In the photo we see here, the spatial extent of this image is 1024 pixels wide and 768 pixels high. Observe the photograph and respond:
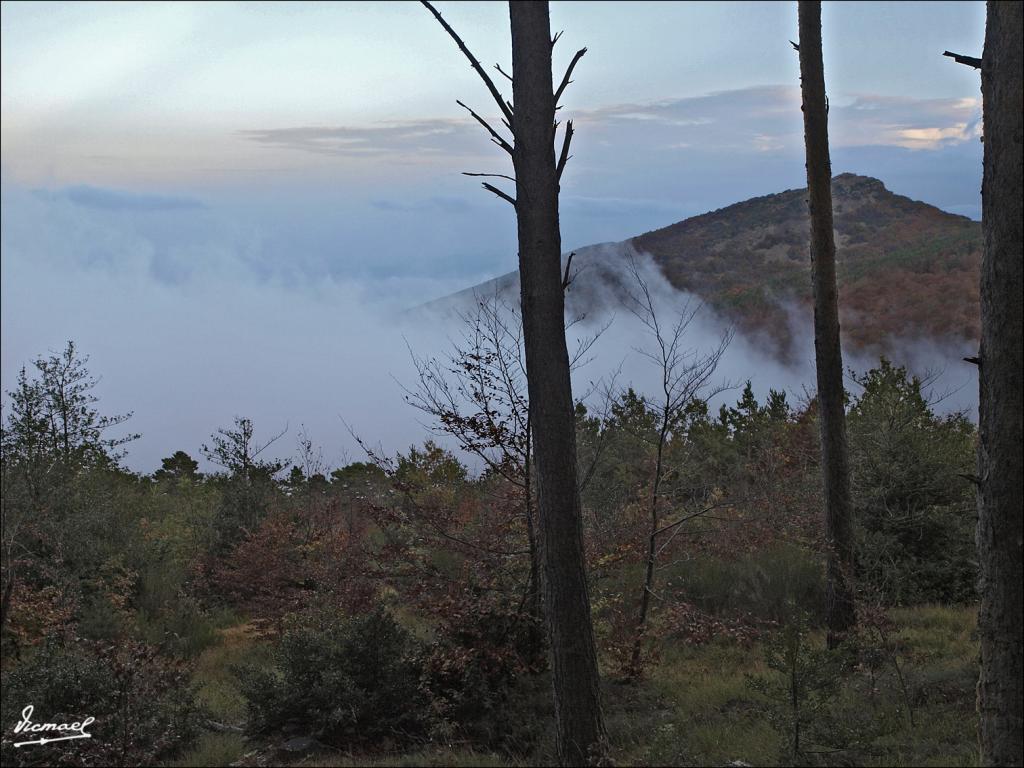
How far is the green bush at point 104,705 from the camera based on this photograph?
6762 mm

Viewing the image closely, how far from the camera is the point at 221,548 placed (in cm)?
1683

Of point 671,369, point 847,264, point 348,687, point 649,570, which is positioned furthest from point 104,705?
A: point 847,264

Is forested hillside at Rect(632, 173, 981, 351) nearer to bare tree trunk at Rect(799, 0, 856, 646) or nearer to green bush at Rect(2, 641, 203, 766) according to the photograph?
bare tree trunk at Rect(799, 0, 856, 646)

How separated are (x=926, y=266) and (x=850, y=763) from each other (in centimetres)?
4585

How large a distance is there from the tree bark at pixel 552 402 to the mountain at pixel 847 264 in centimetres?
2789

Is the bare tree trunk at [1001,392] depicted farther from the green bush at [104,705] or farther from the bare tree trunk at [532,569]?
the green bush at [104,705]

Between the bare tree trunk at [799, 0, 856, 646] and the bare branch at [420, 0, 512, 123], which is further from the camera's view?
the bare tree trunk at [799, 0, 856, 646]

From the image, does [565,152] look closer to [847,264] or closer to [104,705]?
[104,705]

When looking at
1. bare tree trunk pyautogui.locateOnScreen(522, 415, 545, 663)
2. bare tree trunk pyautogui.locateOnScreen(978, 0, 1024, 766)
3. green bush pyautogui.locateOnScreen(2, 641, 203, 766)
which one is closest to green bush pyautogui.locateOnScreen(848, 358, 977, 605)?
bare tree trunk pyautogui.locateOnScreen(522, 415, 545, 663)

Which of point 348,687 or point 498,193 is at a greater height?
point 498,193

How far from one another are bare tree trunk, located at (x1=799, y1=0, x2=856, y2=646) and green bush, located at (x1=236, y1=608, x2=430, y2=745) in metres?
4.68

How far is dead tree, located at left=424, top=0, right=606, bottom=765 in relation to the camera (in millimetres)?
5715

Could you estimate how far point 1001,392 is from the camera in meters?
3.99

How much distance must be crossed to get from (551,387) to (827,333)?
446cm
